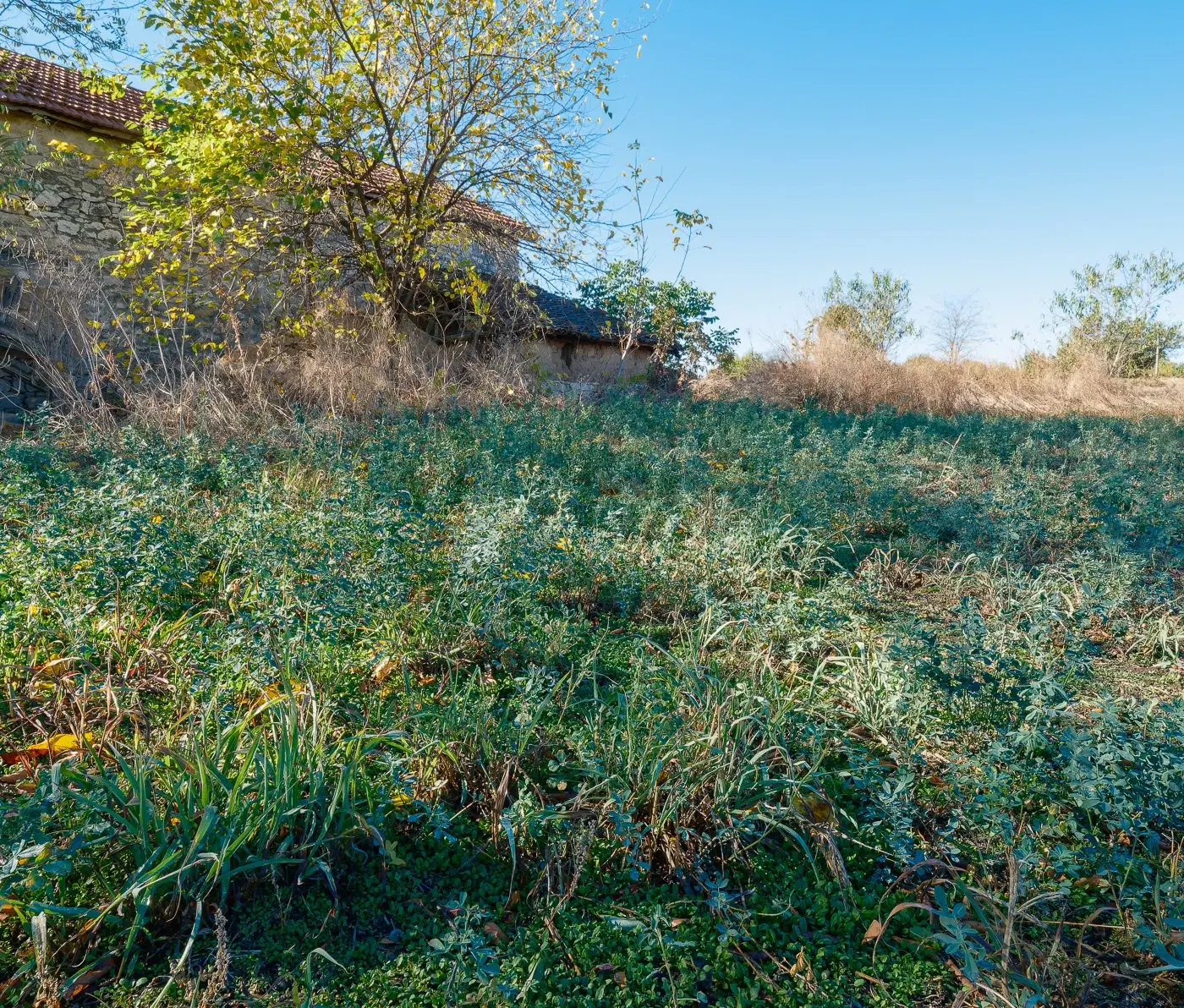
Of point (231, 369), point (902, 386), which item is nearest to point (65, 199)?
point (231, 369)

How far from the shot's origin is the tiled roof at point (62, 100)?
910 cm

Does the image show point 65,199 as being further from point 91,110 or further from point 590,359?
point 590,359

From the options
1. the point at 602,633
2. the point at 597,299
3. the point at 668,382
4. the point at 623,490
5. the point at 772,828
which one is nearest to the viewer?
the point at 772,828

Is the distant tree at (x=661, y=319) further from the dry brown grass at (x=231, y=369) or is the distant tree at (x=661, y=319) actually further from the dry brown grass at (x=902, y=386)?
the dry brown grass at (x=231, y=369)

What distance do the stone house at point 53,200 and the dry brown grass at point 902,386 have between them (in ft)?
18.4

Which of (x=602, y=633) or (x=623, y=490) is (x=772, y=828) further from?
(x=623, y=490)

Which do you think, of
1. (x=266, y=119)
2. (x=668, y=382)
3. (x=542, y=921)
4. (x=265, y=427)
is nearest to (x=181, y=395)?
(x=265, y=427)

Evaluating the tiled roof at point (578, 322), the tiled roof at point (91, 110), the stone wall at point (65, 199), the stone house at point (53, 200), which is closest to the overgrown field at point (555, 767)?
the stone house at point (53, 200)

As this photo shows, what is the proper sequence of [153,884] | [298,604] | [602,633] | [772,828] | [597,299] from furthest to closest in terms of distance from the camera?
[597,299], [602,633], [298,604], [772,828], [153,884]

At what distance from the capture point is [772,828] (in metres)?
2.11

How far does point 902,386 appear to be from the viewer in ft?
51.8

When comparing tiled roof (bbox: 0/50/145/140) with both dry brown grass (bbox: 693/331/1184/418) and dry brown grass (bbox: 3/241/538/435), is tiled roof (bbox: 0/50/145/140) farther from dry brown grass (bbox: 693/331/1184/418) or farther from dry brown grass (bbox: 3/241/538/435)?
dry brown grass (bbox: 693/331/1184/418)

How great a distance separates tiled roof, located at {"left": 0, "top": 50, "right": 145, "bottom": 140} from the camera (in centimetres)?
910

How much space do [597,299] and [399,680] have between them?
1722cm
